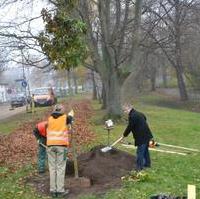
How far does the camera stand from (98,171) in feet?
43.0

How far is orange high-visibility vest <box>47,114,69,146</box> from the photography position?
455 inches

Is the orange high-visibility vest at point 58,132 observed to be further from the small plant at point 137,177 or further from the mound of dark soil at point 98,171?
the small plant at point 137,177

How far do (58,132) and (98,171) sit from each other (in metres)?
2.04

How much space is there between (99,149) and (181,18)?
2946 centimetres

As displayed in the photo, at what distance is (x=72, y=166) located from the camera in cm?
1378

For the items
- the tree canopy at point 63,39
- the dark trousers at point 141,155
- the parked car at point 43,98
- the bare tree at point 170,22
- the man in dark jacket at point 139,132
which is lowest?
the parked car at point 43,98

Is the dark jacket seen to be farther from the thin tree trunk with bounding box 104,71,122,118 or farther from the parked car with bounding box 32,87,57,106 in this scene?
the parked car with bounding box 32,87,57,106

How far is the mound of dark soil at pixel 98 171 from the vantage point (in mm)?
11766

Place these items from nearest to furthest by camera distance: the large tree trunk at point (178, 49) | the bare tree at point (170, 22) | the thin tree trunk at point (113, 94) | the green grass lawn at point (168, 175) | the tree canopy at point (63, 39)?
the green grass lawn at point (168, 175) < the tree canopy at point (63, 39) < the thin tree trunk at point (113, 94) < the bare tree at point (170, 22) < the large tree trunk at point (178, 49)

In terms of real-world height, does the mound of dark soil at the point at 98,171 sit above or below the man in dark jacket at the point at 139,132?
below

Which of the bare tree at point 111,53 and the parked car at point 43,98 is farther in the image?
the parked car at point 43,98

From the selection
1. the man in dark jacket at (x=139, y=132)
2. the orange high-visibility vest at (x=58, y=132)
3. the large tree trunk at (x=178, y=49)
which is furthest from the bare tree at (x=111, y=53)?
the orange high-visibility vest at (x=58, y=132)

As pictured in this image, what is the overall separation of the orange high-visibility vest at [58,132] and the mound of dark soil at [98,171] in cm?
112

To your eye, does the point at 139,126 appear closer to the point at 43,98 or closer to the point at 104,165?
the point at 104,165
